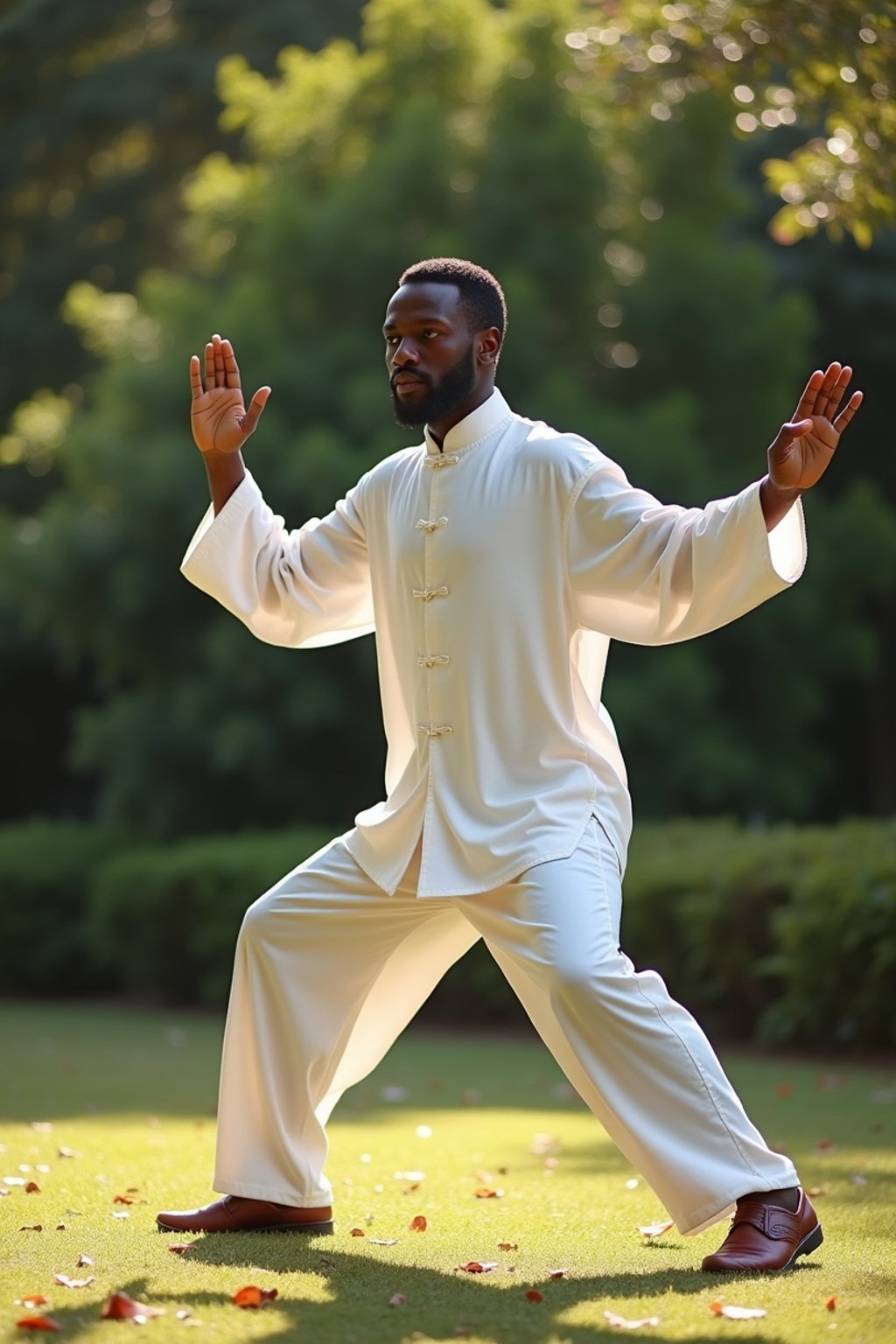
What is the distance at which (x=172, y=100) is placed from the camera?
19.0 metres

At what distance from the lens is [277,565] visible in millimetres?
4891

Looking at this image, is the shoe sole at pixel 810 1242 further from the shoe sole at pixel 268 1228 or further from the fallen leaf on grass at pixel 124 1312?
the fallen leaf on grass at pixel 124 1312

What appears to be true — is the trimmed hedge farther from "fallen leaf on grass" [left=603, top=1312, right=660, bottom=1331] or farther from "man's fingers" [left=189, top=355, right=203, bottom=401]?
"fallen leaf on grass" [left=603, top=1312, right=660, bottom=1331]

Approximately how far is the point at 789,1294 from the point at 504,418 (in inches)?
85.6

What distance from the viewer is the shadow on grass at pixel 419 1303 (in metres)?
3.44

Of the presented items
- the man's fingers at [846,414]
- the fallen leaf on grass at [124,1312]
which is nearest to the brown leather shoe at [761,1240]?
the fallen leaf on grass at [124,1312]

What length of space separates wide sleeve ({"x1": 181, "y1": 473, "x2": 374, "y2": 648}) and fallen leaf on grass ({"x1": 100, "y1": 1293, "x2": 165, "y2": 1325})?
1857 millimetres

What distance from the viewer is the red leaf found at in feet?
11.3

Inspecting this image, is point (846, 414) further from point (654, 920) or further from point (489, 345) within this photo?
point (654, 920)

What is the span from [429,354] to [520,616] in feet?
2.27

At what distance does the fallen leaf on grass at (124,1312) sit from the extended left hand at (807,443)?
7.15 feet

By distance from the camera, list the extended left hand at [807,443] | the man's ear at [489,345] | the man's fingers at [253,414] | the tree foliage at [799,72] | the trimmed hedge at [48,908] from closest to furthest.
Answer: the extended left hand at [807,443] → the man's ear at [489,345] → the man's fingers at [253,414] → the tree foliage at [799,72] → the trimmed hedge at [48,908]

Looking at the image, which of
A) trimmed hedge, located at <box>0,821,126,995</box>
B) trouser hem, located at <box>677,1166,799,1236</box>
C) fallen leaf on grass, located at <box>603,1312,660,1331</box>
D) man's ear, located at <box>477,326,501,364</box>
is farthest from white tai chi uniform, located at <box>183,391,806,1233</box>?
trimmed hedge, located at <box>0,821,126,995</box>

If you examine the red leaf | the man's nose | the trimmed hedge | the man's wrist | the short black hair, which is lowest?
the trimmed hedge
